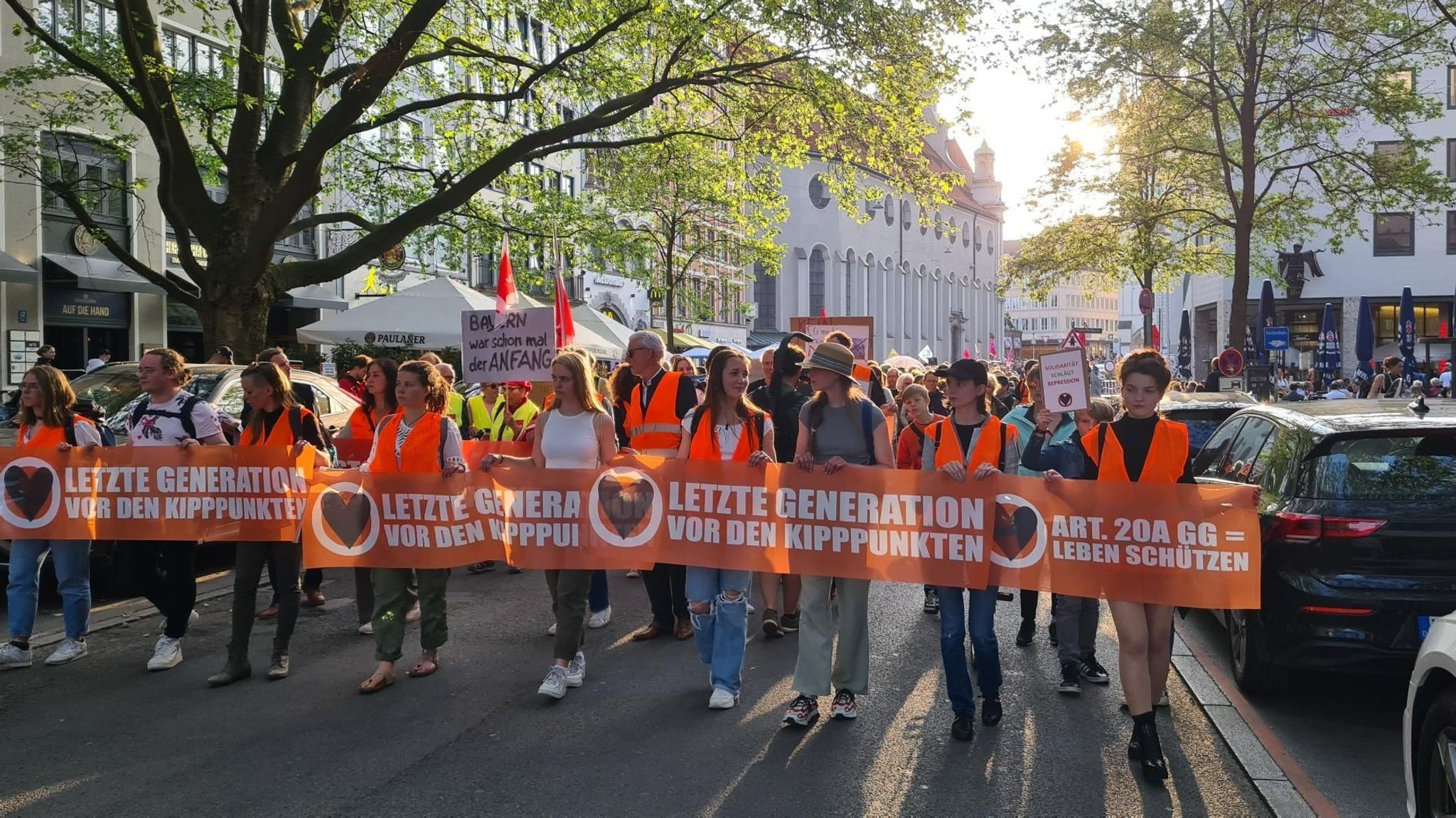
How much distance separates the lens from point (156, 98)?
44.6 ft

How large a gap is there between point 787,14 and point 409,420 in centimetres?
1089

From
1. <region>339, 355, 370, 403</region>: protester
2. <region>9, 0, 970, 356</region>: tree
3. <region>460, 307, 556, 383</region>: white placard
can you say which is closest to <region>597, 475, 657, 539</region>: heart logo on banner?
<region>460, 307, 556, 383</region>: white placard

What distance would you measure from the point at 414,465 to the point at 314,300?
86.3 ft

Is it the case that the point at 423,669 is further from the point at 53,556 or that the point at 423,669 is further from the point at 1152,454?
the point at 1152,454

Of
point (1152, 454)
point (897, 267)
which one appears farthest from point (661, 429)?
point (897, 267)

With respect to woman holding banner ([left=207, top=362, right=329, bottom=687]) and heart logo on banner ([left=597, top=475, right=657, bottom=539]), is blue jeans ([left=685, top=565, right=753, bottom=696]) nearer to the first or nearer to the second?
heart logo on banner ([left=597, top=475, right=657, bottom=539])

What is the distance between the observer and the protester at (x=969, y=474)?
18.4 feet

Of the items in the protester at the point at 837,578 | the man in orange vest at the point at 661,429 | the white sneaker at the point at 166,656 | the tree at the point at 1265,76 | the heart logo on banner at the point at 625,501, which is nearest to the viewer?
the protester at the point at 837,578

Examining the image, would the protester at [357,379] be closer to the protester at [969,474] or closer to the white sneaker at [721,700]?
the white sneaker at [721,700]

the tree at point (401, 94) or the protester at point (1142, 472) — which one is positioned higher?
the tree at point (401, 94)

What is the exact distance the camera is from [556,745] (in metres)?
5.43

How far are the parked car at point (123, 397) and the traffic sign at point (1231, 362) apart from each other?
16.7m

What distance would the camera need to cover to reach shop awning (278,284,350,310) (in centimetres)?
3041

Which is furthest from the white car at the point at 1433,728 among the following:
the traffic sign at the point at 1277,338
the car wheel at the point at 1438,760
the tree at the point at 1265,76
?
the traffic sign at the point at 1277,338
